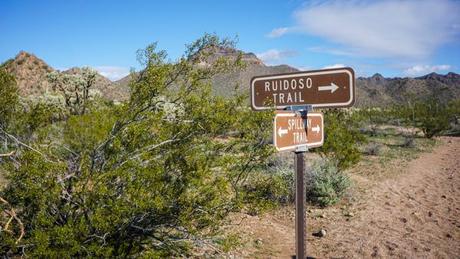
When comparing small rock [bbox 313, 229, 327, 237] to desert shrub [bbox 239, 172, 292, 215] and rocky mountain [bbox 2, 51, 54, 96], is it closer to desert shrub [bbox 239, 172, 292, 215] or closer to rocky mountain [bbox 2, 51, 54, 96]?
desert shrub [bbox 239, 172, 292, 215]

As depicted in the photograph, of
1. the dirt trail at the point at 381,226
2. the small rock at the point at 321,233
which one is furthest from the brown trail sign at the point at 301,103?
the small rock at the point at 321,233

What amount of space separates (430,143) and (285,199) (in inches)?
786

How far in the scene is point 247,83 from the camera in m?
23.8

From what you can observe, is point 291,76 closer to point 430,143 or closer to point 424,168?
point 424,168

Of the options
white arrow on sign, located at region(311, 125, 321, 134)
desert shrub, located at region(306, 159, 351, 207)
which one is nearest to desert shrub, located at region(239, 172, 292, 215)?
white arrow on sign, located at region(311, 125, 321, 134)

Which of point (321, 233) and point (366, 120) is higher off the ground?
point (366, 120)

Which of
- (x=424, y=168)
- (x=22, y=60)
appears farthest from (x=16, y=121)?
(x=22, y=60)

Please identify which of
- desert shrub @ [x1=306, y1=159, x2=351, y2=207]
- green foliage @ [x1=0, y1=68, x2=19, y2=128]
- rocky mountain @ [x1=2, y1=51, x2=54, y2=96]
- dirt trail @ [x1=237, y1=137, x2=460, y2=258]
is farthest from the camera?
rocky mountain @ [x1=2, y1=51, x2=54, y2=96]

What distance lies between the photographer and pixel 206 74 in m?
5.50

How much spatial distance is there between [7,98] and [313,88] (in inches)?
185

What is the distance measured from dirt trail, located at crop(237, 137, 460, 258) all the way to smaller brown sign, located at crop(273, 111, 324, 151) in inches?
Result: 115

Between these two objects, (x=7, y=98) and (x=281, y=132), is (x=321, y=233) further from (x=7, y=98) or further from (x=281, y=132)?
(x=7, y=98)

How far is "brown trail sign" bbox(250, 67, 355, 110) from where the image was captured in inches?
114

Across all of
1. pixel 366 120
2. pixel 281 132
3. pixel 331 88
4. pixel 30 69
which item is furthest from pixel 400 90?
pixel 281 132
